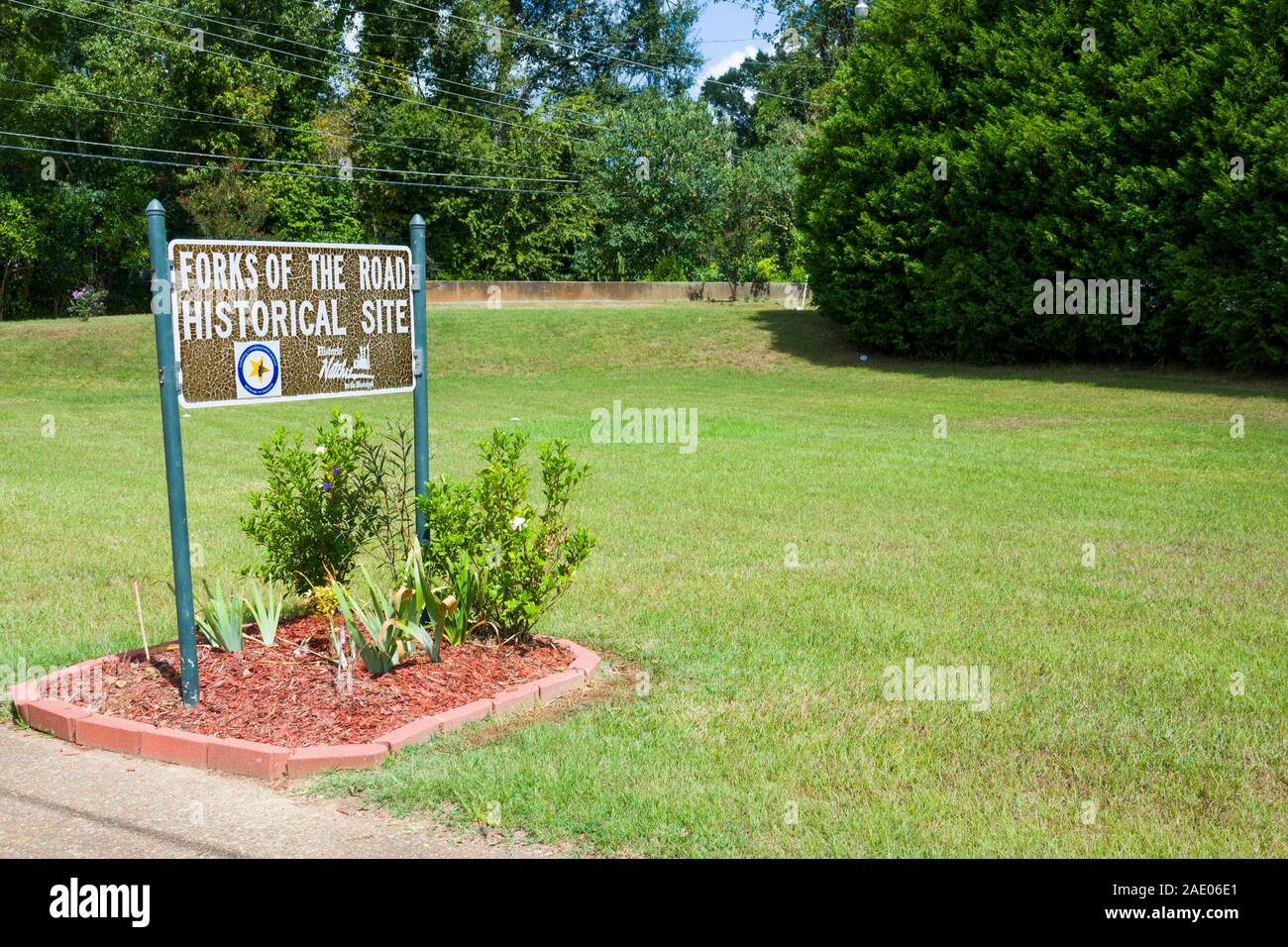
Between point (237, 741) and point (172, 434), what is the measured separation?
1.38 m

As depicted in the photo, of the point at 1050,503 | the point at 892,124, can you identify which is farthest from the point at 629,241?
the point at 1050,503

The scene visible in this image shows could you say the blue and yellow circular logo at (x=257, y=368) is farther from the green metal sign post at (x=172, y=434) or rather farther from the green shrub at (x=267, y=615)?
the green shrub at (x=267, y=615)

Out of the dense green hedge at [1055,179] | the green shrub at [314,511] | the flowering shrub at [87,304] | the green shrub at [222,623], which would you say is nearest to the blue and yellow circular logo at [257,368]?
the green shrub at [314,511]

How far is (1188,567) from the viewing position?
8125 millimetres

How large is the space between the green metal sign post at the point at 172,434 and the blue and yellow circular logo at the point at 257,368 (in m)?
0.32

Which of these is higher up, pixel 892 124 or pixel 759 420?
pixel 892 124

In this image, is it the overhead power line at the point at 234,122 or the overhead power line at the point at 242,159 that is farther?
the overhead power line at the point at 234,122

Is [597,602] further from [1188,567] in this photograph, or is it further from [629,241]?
[629,241]

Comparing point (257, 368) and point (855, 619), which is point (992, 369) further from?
point (257, 368)

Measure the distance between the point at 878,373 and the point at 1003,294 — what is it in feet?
10.7

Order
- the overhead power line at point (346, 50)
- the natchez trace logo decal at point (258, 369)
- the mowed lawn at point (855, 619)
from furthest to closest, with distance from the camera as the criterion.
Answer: the overhead power line at point (346, 50) < the natchez trace logo decal at point (258, 369) < the mowed lawn at point (855, 619)

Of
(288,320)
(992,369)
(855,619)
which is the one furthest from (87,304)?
(855,619)

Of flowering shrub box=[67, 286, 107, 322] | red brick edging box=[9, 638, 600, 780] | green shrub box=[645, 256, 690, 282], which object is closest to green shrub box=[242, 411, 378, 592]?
red brick edging box=[9, 638, 600, 780]

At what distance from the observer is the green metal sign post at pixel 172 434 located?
4.77m
